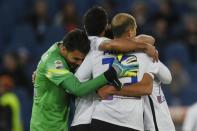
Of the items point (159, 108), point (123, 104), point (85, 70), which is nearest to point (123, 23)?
point (85, 70)

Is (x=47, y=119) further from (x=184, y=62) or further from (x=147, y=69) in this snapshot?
(x=184, y=62)

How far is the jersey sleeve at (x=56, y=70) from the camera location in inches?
215

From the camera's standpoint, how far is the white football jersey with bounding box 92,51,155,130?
5.34m

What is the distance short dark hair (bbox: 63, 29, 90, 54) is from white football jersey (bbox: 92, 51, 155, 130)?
0.09m

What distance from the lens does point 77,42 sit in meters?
5.43

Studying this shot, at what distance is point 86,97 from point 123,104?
0.32 meters

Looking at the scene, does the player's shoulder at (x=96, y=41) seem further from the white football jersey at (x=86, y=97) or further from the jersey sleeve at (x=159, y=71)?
the jersey sleeve at (x=159, y=71)

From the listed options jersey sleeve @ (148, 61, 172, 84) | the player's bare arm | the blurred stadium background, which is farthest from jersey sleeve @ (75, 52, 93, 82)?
the blurred stadium background

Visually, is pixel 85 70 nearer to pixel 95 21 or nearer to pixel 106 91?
pixel 106 91

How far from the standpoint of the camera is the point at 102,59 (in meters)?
5.42

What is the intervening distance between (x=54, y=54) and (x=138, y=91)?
2.34ft

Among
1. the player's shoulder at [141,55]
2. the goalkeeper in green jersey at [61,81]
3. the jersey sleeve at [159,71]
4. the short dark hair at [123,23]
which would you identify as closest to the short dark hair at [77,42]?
the goalkeeper in green jersey at [61,81]

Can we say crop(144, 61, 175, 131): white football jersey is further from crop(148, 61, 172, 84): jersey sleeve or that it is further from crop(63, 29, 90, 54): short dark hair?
crop(63, 29, 90, 54): short dark hair

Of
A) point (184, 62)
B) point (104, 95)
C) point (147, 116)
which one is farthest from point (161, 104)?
point (184, 62)
